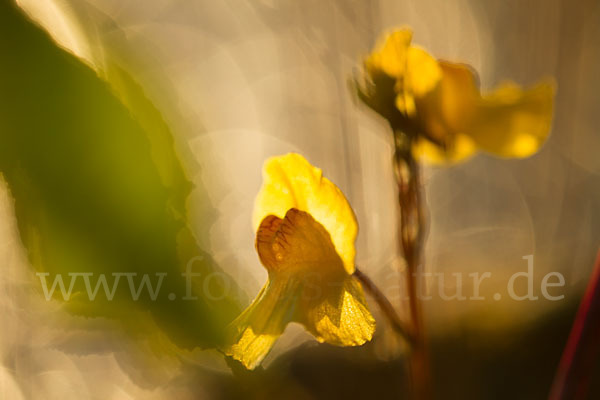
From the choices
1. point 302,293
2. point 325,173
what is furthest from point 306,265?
point 325,173

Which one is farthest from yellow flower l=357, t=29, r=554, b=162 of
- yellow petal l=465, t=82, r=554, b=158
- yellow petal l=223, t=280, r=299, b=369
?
yellow petal l=223, t=280, r=299, b=369

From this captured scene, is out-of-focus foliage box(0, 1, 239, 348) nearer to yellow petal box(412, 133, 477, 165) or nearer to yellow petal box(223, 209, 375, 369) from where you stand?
yellow petal box(223, 209, 375, 369)

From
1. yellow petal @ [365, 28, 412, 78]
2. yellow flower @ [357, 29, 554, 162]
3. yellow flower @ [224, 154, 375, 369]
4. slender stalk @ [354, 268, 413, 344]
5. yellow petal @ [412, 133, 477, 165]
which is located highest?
yellow petal @ [365, 28, 412, 78]

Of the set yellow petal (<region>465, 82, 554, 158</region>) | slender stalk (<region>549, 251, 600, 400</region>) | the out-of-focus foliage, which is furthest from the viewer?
yellow petal (<region>465, 82, 554, 158</region>)

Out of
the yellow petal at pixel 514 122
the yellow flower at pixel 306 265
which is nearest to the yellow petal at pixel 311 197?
the yellow flower at pixel 306 265

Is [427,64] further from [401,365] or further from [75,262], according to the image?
[401,365]

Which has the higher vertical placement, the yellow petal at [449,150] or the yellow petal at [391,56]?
the yellow petal at [391,56]

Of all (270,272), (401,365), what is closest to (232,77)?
(270,272)

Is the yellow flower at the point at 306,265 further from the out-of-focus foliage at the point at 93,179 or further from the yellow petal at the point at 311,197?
the out-of-focus foliage at the point at 93,179
